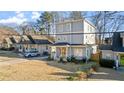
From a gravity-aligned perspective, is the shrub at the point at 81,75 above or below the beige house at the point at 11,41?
below

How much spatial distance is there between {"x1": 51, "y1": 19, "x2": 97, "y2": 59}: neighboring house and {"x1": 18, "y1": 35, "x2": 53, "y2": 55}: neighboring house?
0.45ft

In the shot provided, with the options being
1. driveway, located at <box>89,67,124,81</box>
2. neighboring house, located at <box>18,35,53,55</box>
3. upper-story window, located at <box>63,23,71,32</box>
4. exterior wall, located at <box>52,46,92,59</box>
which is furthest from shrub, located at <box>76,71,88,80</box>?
upper-story window, located at <box>63,23,71,32</box>

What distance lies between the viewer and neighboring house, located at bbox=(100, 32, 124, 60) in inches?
211

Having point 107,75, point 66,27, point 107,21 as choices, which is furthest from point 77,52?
point 107,21

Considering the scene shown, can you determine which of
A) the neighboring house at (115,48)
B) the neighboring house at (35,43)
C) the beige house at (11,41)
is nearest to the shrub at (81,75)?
the neighboring house at (115,48)

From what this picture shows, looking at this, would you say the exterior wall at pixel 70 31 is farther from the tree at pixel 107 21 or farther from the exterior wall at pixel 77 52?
the tree at pixel 107 21

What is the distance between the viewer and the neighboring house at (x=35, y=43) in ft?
18.2

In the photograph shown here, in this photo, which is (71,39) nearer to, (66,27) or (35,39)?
(66,27)

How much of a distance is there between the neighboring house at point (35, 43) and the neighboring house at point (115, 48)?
96 centimetres

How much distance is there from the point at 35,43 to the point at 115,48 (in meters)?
1.41

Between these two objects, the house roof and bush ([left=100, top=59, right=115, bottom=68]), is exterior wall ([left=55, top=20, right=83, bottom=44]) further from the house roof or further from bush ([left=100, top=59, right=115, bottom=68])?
bush ([left=100, top=59, right=115, bottom=68])
